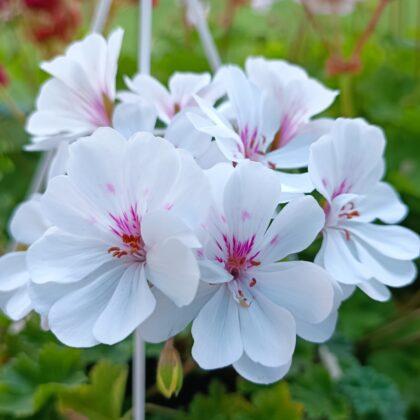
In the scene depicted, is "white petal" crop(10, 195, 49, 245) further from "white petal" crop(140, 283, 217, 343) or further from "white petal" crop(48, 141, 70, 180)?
"white petal" crop(140, 283, 217, 343)

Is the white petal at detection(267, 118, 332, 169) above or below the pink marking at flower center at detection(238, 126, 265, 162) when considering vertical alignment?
below

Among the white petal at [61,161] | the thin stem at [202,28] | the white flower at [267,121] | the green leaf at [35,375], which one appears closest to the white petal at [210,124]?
the white flower at [267,121]

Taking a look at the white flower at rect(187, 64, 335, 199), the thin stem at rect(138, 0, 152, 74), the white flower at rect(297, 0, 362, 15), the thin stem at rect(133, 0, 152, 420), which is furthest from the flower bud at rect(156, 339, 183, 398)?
the white flower at rect(297, 0, 362, 15)

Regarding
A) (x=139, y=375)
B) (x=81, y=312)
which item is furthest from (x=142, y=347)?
(x=81, y=312)

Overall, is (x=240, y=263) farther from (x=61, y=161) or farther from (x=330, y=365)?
(x=330, y=365)

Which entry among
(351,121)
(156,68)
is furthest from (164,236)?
Answer: (156,68)

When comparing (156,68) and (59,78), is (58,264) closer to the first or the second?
(59,78)

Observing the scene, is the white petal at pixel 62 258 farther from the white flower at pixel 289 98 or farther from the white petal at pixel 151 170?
the white flower at pixel 289 98
